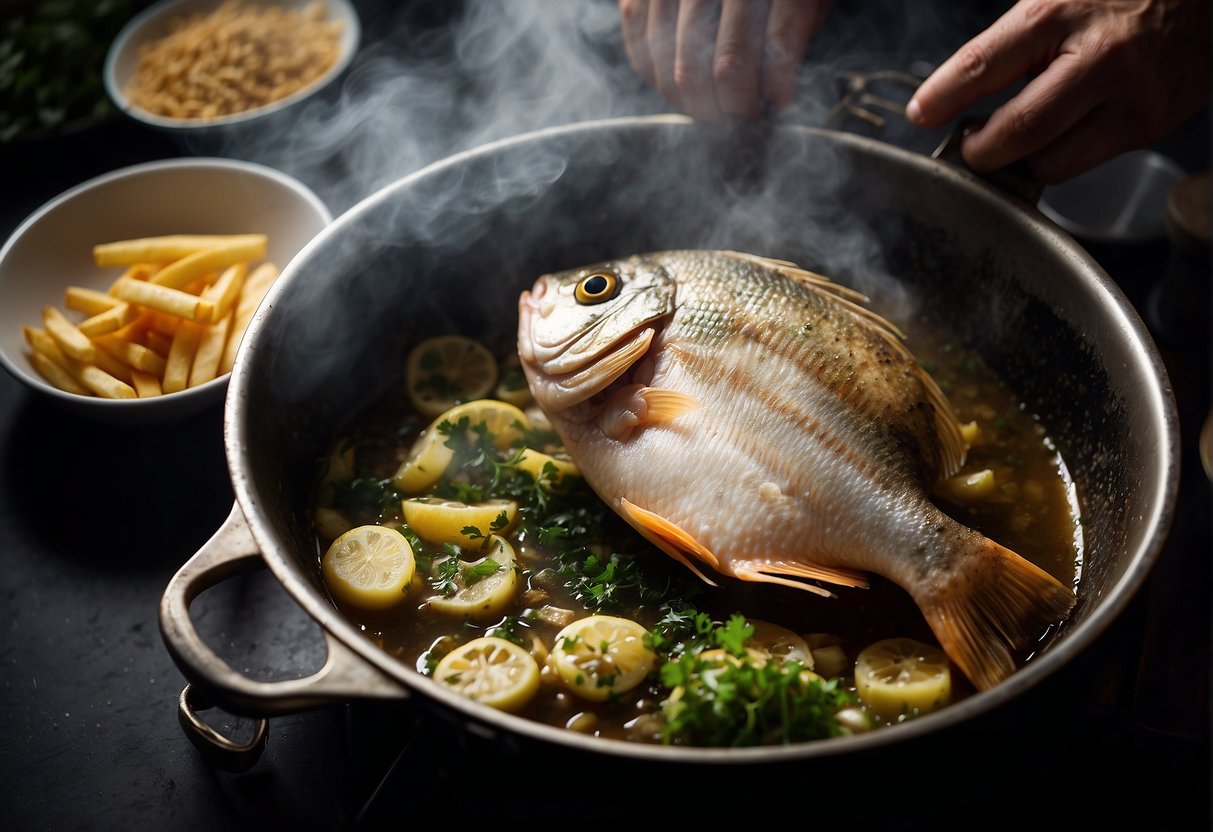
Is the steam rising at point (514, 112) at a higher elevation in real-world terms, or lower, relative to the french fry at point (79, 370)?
higher

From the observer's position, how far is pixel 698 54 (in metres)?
2.32

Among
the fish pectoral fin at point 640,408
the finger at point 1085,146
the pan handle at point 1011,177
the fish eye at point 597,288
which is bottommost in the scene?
the fish pectoral fin at point 640,408

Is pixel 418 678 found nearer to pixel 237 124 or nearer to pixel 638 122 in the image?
pixel 638 122

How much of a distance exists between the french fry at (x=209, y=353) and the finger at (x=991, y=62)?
172 centimetres

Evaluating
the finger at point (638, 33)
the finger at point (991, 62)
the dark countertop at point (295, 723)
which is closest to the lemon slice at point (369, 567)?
the dark countertop at point (295, 723)

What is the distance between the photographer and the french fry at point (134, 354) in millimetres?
2279

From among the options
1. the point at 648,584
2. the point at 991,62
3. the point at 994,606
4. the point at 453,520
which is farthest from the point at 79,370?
the point at 991,62

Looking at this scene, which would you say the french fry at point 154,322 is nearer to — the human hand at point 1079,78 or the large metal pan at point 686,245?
the large metal pan at point 686,245

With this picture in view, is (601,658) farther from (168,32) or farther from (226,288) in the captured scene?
(168,32)

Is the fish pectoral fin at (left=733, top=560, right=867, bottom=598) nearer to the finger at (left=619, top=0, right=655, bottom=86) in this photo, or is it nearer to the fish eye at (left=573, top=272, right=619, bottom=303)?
the fish eye at (left=573, top=272, right=619, bottom=303)

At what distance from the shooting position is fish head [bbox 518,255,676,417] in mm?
2078

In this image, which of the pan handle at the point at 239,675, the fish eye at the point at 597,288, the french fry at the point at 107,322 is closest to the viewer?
the pan handle at the point at 239,675

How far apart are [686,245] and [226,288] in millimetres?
1239

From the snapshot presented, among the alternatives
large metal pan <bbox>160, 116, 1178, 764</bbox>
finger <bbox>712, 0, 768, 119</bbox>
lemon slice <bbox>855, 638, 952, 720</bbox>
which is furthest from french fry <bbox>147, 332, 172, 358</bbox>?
lemon slice <bbox>855, 638, 952, 720</bbox>
